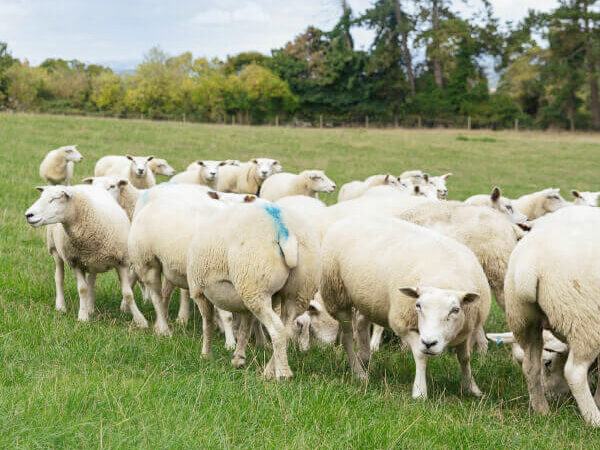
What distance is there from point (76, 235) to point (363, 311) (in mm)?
3321

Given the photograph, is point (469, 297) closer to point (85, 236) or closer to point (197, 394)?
point (197, 394)

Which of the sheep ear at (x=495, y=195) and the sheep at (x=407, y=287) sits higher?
the sheep ear at (x=495, y=195)

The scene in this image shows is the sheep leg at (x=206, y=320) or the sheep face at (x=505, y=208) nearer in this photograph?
the sheep leg at (x=206, y=320)

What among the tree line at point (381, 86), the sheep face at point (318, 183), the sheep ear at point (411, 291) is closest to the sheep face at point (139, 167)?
the sheep face at point (318, 183)

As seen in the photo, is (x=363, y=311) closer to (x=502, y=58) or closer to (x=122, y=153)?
(x=122, y=153)

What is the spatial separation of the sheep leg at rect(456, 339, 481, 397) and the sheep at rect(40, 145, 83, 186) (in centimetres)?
1223

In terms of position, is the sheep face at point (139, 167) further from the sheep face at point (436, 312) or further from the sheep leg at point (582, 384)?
the sheep leg at point (582, 384)

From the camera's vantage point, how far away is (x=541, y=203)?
1003cm

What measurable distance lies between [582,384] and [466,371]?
108 cm

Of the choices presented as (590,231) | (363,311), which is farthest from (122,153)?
(590,231)

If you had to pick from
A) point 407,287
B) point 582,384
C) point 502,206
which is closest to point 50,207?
point 407,287

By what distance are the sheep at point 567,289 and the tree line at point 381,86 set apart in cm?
4430

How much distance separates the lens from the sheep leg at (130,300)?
6.61m

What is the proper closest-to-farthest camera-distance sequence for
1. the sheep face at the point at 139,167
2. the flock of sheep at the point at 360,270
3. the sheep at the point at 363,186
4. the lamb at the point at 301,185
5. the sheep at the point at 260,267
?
the flock of sheep at the point at 360,270 → the sheep at the point at 260,267 → the sheep at the point at 363,186 → the sheep face at the point at 139,167 → the lamb at the point at 301,185
